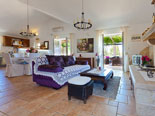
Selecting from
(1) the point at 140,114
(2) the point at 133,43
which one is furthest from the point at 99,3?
(1) the point at 140,114

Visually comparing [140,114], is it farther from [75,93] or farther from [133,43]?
[133,43]

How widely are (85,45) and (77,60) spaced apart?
2.14 meters

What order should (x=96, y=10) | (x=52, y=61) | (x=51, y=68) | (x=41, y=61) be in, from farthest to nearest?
(x=96, y=10) < (x=52, y=61) < (x=41, y=61) < (x=51, y=68)

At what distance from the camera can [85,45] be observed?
654 cm

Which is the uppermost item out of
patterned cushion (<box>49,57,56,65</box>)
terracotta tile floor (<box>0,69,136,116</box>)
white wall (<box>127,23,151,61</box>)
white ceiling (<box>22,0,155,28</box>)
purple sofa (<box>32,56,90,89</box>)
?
Result: white ceiling (<box>22,0,155,28</box>)

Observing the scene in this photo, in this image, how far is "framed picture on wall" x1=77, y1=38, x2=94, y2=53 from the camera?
6340mm

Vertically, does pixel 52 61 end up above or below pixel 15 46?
below

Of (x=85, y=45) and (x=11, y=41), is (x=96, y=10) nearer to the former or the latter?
(x=85, y=45)

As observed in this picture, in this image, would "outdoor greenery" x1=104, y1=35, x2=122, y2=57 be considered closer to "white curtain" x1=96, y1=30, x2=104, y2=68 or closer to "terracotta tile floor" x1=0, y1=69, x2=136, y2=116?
"white curtain" x1=96, y1=30, x2=104, y2=68

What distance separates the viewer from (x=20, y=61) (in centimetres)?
488

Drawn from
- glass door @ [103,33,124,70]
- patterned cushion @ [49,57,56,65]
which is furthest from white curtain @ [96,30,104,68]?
patterned cushion @ [49,57,56,65]

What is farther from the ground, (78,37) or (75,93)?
(78,37)

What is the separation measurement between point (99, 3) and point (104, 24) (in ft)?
6.37

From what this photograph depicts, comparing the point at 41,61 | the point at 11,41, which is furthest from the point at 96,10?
the point at 11,41
